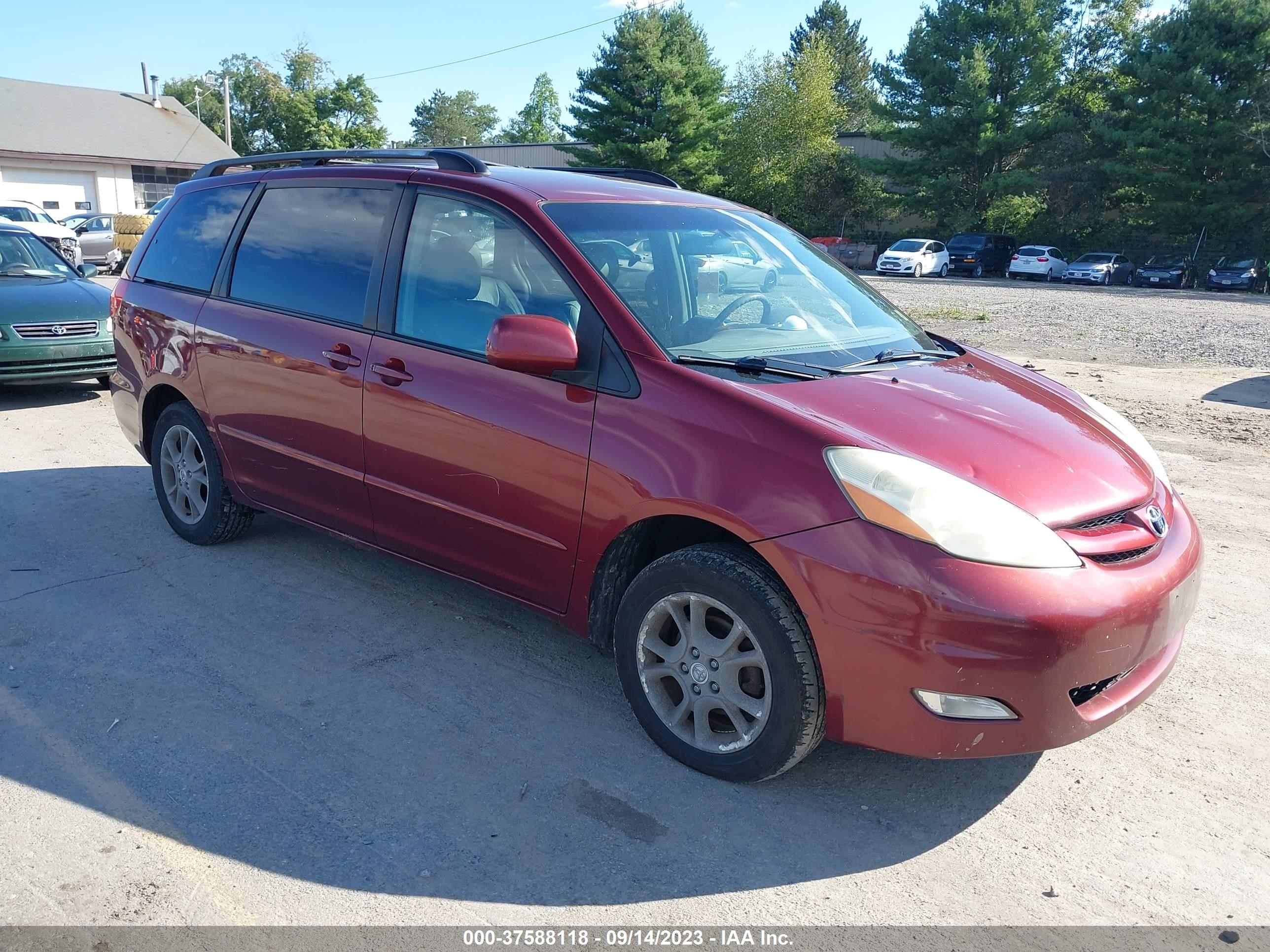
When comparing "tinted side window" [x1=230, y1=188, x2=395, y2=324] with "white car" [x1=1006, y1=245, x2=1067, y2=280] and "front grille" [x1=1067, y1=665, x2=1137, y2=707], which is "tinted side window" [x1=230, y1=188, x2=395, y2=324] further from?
"white car" [x1=1006, y1=245, x2=1067, y2=280]

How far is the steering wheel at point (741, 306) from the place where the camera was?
11.9 feet

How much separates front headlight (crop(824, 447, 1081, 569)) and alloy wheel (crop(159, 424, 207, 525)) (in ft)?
11.8

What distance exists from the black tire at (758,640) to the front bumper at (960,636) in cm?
6

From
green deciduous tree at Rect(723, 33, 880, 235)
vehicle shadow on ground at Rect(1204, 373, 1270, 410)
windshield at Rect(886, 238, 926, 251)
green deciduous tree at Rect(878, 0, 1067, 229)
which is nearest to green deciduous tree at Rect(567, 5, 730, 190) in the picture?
green deciduous tree at Rect(723, 33, 880, 235)

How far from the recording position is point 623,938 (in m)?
2.48

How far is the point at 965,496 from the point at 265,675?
271 centimetres

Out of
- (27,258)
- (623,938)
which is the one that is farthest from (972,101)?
(623,938)

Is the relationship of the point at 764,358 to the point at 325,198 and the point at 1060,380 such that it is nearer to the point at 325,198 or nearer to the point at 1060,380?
the point at 325,198

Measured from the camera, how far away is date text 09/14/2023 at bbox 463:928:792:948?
8.09ft

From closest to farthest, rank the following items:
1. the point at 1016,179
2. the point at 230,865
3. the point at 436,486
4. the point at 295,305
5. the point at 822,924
Result: 1. the point at 822,924
2. the point at 230,865
3. the point at 436,486
4. the point at 295,305
5. the point at 1016,179

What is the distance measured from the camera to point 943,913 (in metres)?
2.60

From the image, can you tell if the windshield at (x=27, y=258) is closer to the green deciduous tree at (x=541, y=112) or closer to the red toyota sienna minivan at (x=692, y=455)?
the red toyota sienna minivan at (x=692, y=455)

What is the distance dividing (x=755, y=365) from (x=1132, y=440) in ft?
5.26

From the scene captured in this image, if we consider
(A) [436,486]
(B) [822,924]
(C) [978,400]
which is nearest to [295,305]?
(A) [436,486]
